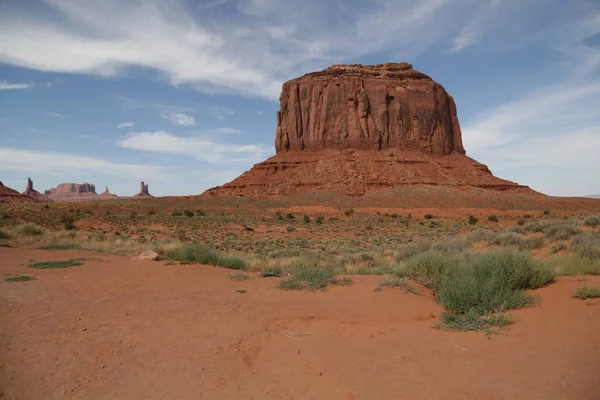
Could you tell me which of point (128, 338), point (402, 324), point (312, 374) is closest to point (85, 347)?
point (128, 338)

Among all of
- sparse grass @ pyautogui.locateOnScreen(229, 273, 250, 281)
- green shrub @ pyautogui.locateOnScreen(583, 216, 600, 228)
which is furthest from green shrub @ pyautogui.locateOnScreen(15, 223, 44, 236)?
green shrub @ pyautogui.locateOnScreen(583, 216, 600, 228)

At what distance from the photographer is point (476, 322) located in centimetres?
601

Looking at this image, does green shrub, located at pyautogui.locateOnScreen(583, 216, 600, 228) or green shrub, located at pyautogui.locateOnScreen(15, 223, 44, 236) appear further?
green shrub, located at pyautogui.locateOnScreen(15, 223, 44, 236)

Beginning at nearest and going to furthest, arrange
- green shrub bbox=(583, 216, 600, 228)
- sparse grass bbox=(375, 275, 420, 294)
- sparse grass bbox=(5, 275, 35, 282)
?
sparse grass bbox=(375, 275, 420, 294)
sparse grass bbox=(5, 275, 35, 282)
green shrub bbox=(583, 216, 600, 228)

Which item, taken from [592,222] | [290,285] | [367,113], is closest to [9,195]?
[367,113]

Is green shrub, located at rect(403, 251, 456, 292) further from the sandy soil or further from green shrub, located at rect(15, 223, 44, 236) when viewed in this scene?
green shrub, located at rect(15, 223, 44, 236)

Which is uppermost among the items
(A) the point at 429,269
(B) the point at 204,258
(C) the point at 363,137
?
(C) the point at 363,137

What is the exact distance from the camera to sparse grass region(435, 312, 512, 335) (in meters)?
5.82

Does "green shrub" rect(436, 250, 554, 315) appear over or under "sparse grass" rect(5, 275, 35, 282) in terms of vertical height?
over

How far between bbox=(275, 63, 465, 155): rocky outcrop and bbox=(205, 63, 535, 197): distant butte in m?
0.19

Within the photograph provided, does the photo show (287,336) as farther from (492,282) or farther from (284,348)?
(492,282)

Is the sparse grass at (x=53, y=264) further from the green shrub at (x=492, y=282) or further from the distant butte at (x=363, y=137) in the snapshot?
the distant butte at (x=363, y=137)

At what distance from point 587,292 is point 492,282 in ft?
4.98

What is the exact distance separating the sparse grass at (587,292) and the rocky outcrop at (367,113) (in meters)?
68.0
